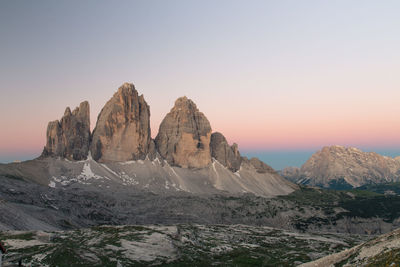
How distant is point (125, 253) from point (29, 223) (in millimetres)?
58720

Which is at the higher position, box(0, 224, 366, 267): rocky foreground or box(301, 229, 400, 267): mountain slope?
box(301, 229, 400, 267): mountain slope

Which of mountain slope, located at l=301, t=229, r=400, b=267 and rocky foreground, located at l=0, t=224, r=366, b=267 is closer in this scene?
mountain slope, located at l=301, t=229, r=400, b=267

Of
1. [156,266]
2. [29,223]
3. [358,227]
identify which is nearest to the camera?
[156,266]

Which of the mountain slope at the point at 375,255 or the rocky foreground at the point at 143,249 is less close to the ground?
the mountain slope at the point at 375,255

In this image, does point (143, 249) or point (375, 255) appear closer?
point (375, 255)

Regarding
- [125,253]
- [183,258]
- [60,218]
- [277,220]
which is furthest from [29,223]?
[277,220]

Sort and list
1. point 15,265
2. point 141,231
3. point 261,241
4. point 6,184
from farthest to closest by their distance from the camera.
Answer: point 6,184, point 261,241, point 141,231, point 15,265

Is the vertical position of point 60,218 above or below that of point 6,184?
below

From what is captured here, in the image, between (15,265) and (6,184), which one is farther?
(6,184)

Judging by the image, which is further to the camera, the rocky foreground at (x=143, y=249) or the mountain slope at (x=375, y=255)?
the rocky foreground at (x=143, y=249)

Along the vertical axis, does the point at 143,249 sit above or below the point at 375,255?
below

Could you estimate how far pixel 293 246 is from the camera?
294ft

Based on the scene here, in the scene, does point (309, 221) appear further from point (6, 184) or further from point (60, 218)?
point (6, 184)

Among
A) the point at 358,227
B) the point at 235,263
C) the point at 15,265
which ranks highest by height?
the point at 15,265
